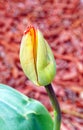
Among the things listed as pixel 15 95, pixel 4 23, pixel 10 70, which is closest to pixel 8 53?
pixel 10 70

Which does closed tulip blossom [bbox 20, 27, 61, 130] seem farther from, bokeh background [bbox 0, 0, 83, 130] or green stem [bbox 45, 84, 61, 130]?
bokeh background [bbox 0, 0, 83, 130]

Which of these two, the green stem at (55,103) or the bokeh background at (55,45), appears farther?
the bokeh background at (55,45)

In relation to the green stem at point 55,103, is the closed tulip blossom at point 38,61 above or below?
above

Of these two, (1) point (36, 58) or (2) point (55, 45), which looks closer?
(1) point (36, 58)

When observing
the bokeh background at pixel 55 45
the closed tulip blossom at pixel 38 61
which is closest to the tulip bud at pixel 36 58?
the closed tulip blossom at pixel 38 61

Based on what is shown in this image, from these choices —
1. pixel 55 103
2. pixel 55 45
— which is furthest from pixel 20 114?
pixel 55 45

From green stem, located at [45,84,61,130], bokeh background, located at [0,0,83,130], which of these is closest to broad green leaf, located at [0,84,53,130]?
green stem, located at [45,84,61,130]

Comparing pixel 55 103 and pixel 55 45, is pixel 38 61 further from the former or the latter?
pixel 55 45

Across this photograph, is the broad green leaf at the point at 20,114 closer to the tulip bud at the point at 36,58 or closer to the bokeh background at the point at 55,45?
the tulip bud at the point at 36,58
